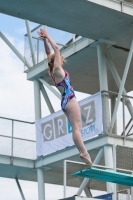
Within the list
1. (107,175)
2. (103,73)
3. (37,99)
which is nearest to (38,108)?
(37,99)

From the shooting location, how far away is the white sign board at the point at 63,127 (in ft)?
76.3

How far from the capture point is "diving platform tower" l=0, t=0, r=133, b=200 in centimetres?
2088

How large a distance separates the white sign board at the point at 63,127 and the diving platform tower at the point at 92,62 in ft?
0.82

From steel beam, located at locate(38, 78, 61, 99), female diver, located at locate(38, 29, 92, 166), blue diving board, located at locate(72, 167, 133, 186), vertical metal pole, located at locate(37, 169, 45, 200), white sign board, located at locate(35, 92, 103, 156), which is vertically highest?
steel beam, located at locate(38, 78, 61, 99)

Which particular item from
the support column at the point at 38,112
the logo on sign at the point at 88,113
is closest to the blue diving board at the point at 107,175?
the logo on sign at the point at 88,113

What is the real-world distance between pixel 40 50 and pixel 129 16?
6.05 metres

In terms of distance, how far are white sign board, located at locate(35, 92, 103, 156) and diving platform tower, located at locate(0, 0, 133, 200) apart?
9.8 inches

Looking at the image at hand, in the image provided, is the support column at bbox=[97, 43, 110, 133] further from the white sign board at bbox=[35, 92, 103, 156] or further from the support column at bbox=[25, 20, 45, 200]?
the support column at bbox=[25, 20, 45, 200]

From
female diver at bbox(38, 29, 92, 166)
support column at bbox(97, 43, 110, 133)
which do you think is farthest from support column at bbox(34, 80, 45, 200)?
female diver at bbox(38, 29, 92, 166)

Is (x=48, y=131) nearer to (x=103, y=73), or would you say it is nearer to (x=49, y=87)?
(x=49, y=87)

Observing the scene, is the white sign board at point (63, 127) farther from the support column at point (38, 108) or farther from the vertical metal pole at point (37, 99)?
the vertical metal pole at point (37, 99)

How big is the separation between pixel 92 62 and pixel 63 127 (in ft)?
9.73

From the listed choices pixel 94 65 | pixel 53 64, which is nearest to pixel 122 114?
pixel 94 65

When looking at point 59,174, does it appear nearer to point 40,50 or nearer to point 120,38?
point 40,50
